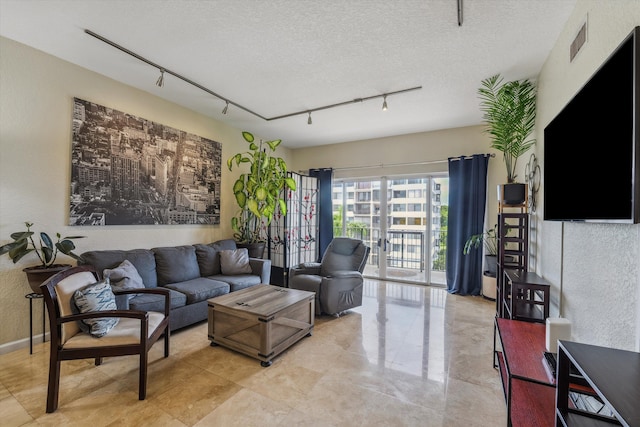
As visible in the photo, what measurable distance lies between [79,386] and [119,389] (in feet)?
1.04

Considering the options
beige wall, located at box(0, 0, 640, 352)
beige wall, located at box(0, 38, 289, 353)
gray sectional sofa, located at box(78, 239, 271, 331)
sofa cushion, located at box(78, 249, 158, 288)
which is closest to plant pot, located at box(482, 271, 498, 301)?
beige wall, located at box(0, 0, 640, 352)

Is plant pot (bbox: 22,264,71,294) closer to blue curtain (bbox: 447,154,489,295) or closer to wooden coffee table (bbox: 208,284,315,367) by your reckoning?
wooden coffee table (bbox: 208,284,315,367)

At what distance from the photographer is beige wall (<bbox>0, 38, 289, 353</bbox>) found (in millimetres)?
2467

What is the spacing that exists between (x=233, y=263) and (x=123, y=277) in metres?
1.38

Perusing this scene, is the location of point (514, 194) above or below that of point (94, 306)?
above

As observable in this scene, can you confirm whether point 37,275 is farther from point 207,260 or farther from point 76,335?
point 207,260

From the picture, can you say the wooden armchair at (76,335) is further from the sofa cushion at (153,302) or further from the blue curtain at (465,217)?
the blue curtain at (465,217)

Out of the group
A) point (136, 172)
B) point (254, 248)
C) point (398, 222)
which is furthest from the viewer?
point (398, 222)

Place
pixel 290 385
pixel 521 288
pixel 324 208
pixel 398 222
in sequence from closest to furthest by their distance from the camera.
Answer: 1. pixel 290 385
2. pixel 521 288
3. pixel 398 222
4. pixel 324 208

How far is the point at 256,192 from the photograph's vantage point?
13.9 feet

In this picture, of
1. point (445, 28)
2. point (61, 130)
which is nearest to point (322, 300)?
point (445, 28)

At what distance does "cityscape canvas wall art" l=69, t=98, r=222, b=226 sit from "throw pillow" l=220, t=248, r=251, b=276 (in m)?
0.74

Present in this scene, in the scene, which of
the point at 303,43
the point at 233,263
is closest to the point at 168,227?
the point at 233,263

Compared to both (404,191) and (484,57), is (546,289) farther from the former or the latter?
(404,191)
